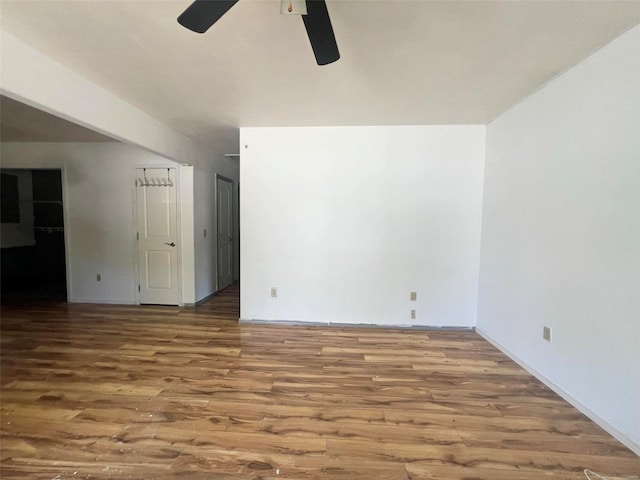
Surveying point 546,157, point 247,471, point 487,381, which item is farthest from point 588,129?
point 247,471

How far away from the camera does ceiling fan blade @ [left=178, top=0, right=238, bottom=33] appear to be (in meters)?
1.19

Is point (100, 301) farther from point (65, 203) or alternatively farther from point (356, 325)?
point (356, 325)

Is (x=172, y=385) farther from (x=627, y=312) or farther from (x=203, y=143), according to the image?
(x=203, y=143)

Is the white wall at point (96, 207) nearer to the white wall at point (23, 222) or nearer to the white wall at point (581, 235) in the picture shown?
the white wall at point (23, 222)

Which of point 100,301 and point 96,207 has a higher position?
point 96,207

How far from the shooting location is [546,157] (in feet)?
7.32

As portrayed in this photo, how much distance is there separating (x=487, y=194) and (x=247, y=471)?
333 cm

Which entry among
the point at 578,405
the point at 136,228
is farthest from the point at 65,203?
the point at 578,405

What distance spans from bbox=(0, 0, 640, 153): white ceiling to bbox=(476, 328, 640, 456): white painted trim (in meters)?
2.39

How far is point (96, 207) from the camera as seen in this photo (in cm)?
426

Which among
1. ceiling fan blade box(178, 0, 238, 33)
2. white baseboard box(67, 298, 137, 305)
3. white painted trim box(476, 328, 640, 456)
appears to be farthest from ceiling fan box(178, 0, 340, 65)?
white baseboard box(67, 298, 137, 305)

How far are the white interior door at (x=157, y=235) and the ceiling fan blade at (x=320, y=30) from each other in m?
3.50

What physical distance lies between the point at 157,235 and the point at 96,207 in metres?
1.04

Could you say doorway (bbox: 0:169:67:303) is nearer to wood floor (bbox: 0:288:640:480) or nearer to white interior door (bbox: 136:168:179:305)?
white interior door (bbox: 136:168:179:305)
